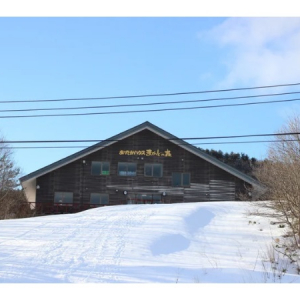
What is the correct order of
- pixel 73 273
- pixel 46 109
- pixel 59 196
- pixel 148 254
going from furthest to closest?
pixel 59 196, pixel 46 109, pixel 148 254, pixel 73 273

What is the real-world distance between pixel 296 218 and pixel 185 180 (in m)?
19.4

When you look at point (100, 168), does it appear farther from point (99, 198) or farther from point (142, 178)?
point (142, 178)

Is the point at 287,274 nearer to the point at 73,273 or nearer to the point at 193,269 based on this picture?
the point at 193,269

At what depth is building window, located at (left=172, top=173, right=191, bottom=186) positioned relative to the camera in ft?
109

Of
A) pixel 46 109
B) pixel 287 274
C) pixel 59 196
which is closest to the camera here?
pixel 287 274

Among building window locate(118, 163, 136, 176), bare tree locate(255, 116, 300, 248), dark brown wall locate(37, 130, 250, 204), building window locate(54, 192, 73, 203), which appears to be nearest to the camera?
bare tree locate(255, 116, 300, 248)

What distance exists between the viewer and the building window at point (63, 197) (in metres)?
32.7

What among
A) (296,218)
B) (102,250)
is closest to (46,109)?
(102,250)

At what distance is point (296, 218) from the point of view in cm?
1396

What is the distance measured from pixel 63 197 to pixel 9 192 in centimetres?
401

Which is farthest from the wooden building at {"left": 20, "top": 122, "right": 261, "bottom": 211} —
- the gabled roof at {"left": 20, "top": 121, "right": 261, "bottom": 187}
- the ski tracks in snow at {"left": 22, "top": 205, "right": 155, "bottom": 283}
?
the ski tracks in snow at {"left": 22, "top": 205, "right": 155, "bottom": 283}

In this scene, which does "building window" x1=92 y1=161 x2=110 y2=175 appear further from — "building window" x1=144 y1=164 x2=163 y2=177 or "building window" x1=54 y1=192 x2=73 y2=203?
"building window" x1=144 y1=164 x2=163 y2=177

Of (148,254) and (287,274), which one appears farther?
(148,254)
